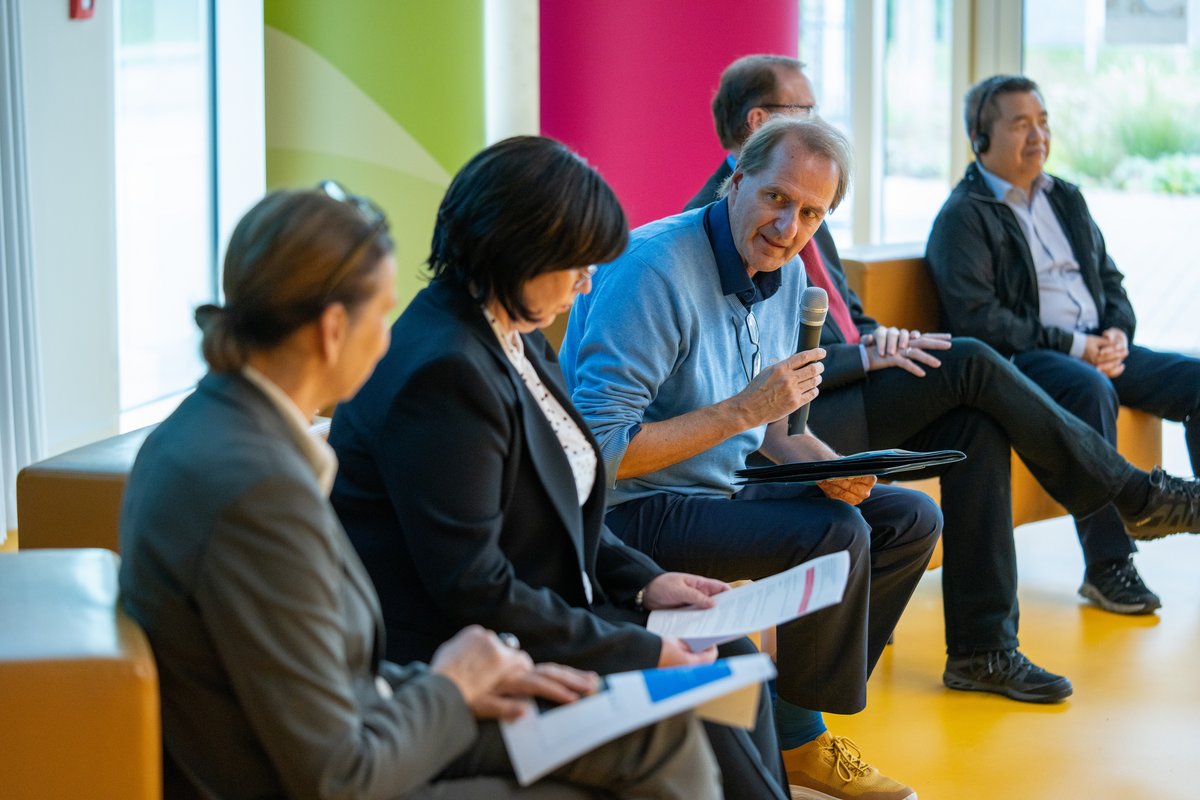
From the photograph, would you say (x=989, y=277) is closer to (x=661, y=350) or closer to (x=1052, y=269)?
(x=1052, y=269)

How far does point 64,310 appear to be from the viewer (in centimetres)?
443

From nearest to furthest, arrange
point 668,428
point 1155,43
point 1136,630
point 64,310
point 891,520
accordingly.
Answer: point 668,428 → point 891,520 → point 1136,630 → point 64,310 → point 1155,43

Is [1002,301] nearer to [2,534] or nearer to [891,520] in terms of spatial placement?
[891,520]

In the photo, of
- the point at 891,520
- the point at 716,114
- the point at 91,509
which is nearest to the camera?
the point at 91,509

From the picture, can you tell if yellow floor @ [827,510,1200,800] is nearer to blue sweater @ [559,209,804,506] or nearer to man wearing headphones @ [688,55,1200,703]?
man wearing headphones @ [688,55,1200,703]

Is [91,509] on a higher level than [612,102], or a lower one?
lower

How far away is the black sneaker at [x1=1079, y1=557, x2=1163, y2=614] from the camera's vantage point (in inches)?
143

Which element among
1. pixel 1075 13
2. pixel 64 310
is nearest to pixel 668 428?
pixel 64 310

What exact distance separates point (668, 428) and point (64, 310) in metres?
2.81

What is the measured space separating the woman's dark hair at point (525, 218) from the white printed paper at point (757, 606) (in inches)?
18.2

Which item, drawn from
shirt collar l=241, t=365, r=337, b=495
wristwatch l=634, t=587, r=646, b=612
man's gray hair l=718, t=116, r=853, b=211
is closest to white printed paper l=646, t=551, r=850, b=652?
wristwatch l=634, t=587, r=646, b=612

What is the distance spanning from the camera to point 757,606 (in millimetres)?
1780

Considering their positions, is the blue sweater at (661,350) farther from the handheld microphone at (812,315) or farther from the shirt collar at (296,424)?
the shirt collar at (296,424)

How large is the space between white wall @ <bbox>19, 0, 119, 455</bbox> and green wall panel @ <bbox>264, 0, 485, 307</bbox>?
0.60 metres
